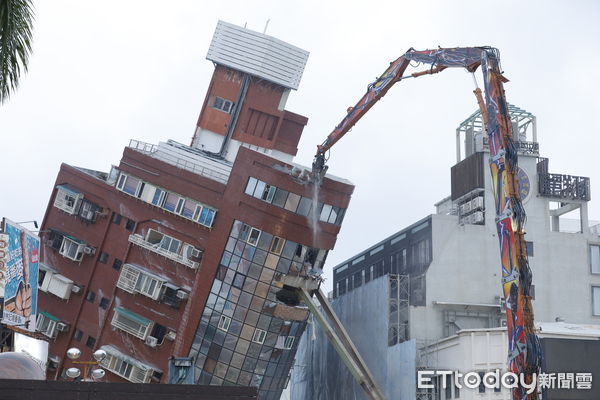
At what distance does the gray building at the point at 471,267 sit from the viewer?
81.5 metres

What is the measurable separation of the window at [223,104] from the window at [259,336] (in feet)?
69.4

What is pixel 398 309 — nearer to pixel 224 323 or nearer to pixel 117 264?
pixel 224 323

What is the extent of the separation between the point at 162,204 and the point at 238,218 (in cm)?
597

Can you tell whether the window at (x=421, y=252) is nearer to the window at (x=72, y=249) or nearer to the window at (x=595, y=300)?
the window at (x=595, y=300)

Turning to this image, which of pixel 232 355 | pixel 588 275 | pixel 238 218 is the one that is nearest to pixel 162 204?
pixel 238 218

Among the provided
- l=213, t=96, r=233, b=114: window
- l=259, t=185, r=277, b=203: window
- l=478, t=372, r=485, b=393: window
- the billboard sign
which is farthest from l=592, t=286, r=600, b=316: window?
the billboard sign

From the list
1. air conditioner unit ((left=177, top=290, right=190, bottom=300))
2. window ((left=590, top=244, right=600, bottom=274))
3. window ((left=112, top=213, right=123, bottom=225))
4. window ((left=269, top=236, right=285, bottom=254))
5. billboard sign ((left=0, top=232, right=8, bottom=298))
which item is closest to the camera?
billboard sign ((left=0, top=232, right=8, bottom=298))

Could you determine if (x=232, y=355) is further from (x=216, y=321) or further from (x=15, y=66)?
(x=15, y=66)

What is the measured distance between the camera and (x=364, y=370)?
74562 mm

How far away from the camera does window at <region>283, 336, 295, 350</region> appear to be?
2965 inches

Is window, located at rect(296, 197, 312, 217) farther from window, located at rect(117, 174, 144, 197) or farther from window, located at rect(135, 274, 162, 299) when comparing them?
window, located at rect(117, 174, 144, 197)

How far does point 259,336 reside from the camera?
73188 millimetres

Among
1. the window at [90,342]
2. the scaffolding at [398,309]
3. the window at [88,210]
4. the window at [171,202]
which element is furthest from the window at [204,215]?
the scaffolding at [398,309]

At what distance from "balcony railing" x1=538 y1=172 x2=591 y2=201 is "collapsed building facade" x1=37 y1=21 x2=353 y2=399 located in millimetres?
21358
